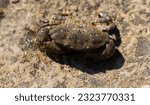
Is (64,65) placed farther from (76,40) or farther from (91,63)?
(76,40)

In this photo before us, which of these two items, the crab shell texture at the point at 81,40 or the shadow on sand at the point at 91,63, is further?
the shadow on sand at the point at 91,63

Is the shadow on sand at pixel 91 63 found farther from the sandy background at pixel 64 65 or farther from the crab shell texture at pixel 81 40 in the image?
the crab shell texture at pixel 81 40

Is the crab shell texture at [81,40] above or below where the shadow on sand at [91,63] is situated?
above

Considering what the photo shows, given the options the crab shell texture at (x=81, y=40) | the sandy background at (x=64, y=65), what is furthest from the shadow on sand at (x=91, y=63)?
the crab shell texture at (x=81, y=40)

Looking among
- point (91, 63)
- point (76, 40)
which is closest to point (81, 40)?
point (76, 40)

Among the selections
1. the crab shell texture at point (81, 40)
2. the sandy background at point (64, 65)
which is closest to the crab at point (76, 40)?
the crab shell texture at point (81, 40)

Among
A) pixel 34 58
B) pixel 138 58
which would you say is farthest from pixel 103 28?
pixel 34 58

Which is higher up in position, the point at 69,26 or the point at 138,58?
the point at 69,26

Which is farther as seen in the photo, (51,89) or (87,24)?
(87,24)

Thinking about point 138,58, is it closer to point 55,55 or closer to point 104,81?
point 104,81
